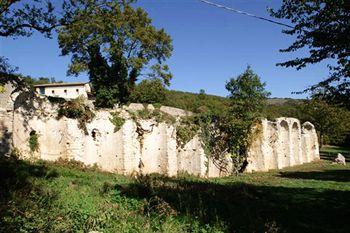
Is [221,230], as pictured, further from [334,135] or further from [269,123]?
[334,135]

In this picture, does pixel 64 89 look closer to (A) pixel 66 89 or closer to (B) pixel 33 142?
(A) pixel 66 89

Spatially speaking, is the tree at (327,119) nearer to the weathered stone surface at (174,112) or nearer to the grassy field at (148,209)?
the weathered stone surface at (174,112)

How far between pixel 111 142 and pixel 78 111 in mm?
2571

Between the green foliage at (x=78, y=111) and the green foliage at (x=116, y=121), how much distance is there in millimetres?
1161

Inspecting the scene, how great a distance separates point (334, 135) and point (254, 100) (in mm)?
22070

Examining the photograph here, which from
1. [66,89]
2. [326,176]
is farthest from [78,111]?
[66,89]

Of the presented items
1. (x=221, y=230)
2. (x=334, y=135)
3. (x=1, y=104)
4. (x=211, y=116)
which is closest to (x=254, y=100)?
(x=211, y=116)

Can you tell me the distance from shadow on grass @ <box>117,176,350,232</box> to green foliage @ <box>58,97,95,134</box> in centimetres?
836

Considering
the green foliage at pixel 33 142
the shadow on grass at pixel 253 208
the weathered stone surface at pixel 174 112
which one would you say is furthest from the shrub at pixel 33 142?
the shadow on grass at pixel 253 208

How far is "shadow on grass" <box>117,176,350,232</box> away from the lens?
8.45m

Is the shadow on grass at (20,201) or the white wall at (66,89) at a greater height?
the white wall at (66,89)

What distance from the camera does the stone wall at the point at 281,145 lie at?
88.0 ft

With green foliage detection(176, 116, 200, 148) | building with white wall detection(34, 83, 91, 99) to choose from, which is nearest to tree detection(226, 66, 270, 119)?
green foliage detection(176, 116, 200, 148)

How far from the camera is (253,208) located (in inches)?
402
